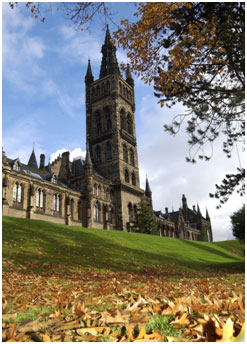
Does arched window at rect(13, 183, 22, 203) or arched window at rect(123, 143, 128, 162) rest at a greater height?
arched window at rect(123, 143, 128, 162)

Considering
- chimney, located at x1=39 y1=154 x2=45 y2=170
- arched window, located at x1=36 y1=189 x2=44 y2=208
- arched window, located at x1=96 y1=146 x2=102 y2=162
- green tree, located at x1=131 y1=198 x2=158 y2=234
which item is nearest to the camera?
arched window, located at x1=36 y1=189 x2=44 y2=208

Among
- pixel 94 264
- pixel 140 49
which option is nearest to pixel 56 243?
pixel 94 264

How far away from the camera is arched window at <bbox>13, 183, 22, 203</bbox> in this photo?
3606 cm

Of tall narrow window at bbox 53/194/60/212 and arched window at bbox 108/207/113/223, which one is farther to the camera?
arched window at bbox 108/207/113/223

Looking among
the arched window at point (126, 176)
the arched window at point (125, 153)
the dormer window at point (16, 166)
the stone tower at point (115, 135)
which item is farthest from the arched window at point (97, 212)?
the dormer window at point (16, 166)

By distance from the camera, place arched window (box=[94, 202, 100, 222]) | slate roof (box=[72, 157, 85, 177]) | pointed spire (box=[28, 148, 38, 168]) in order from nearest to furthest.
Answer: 1. arched window (box=[94, 202, 100, 222])
2. slate roof (box=[72, 157, 85, 177])
3. pointed spire (box=[28, 148, 38, 168])

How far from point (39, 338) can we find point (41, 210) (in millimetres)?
39060

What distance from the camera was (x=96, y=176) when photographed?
165 ft

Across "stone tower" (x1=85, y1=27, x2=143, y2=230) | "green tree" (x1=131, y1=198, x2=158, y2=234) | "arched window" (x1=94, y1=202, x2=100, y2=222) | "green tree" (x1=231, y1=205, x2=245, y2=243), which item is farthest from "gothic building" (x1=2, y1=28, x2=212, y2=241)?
"green tree" (x1=231, y1=205, x2=245, y2=243)

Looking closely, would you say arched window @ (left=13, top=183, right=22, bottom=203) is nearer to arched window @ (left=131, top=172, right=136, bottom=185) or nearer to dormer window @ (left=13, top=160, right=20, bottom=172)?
dormer window @ (left=13, top=160, right=20, bottom=172)

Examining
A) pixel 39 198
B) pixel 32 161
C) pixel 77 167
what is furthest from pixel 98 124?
pixel 39 198

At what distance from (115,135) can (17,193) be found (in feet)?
89.3

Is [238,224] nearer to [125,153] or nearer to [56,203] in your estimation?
[56,203]

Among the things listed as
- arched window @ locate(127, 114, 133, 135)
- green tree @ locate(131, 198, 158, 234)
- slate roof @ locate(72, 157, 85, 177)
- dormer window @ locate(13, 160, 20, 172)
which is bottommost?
green tree @ locate(131, 198, 158, 234)
